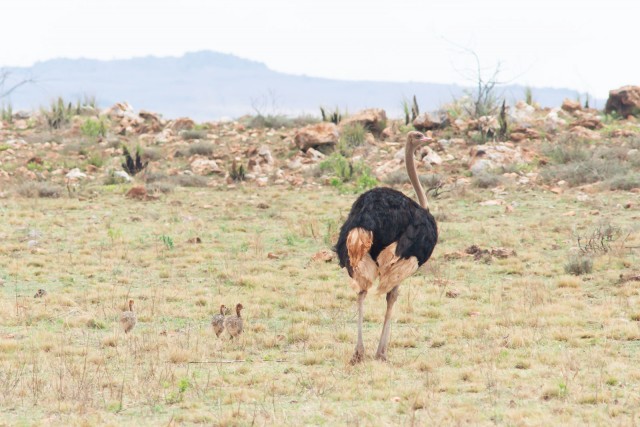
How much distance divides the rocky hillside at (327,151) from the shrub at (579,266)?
25.1ft

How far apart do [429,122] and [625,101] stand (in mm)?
6276

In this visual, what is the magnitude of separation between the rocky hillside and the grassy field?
13.5 ft

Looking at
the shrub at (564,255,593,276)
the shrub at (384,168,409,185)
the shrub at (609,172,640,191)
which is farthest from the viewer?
the shrub at (384,168,409,185)

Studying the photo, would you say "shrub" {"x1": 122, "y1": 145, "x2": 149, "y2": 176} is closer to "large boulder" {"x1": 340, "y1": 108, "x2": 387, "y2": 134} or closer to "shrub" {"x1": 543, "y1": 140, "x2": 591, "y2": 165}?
"large boulder" {"x1": 340, "y1": 108, "x2": 387, "y2": 134}

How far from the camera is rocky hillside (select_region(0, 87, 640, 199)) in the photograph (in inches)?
850

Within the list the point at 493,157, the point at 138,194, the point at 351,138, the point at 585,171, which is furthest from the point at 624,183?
the point at 138,194

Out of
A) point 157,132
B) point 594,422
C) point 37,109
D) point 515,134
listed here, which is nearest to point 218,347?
point 594,422

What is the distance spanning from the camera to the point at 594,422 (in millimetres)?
6176

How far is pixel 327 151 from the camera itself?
→ 1027 inches

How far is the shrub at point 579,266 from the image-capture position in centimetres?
1211

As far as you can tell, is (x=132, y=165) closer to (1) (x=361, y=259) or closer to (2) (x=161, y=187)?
(2) (x=161, y=187)

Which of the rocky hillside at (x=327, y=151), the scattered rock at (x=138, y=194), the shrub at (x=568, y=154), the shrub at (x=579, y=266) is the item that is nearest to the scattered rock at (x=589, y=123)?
the rocky hillside at (x=327, y=151)

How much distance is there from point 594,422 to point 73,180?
18.8 meters

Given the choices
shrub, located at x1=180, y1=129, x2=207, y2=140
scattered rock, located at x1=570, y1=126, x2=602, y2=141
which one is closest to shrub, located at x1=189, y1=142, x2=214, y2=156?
Result: shrub, located at x1=180, y1=129, x2=207, y2=140
